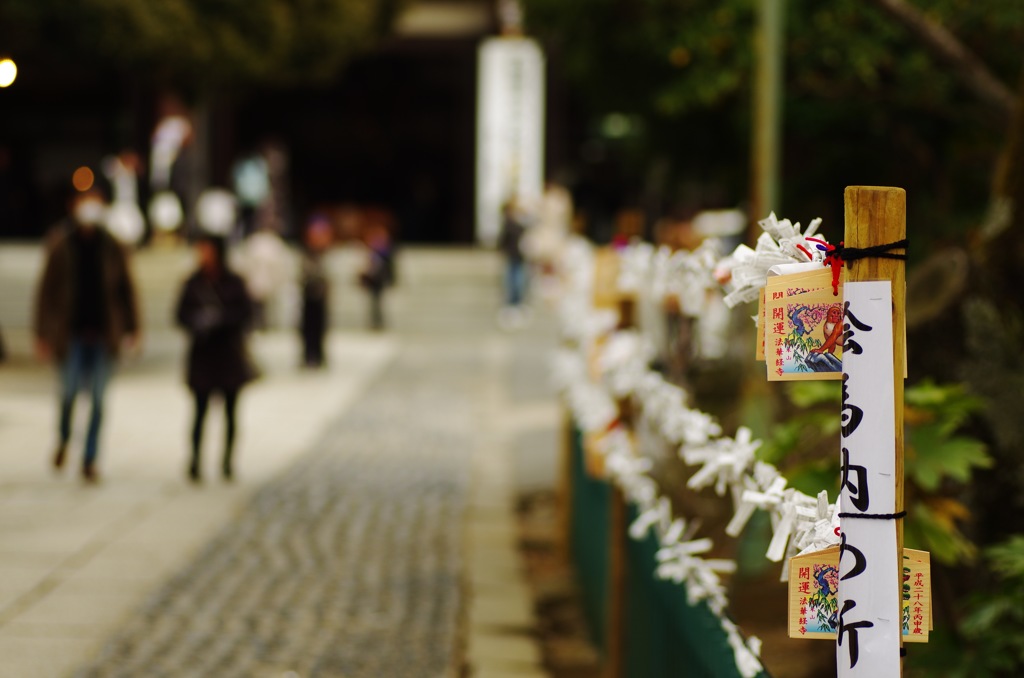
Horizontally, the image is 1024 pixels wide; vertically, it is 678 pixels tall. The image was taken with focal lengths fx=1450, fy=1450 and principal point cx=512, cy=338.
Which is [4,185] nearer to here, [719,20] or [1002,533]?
[719,20]

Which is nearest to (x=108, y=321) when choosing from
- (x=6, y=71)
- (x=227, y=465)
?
(x=227, y=465)

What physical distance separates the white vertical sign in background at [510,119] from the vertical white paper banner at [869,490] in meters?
25.3

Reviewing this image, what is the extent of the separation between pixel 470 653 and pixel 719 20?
4.96 metres

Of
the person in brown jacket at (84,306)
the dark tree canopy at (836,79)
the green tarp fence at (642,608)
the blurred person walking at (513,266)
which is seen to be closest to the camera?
the green tarp fence at (642,608)

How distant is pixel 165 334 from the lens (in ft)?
64.6

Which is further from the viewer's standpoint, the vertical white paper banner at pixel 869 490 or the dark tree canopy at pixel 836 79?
the dark tree canopy at pixel 836 79

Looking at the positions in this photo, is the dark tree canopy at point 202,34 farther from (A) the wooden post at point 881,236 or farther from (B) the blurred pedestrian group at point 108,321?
(A) the wooden post at point 881,236

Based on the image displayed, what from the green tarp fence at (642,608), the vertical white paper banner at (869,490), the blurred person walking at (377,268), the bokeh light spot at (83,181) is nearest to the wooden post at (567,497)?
the green tarp fence at (642,608)

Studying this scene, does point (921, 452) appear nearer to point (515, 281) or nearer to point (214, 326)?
point (214, 326)

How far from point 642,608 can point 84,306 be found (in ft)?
17.5

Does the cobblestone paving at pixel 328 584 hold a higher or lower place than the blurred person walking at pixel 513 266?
lower

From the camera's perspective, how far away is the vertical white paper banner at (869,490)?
2.48 m

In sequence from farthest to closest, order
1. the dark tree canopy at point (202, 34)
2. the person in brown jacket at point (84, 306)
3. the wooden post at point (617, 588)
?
Answer: the dark tree canopy at point (202, 34) → the person in brown jacket at point (84, 306) → the wooden post at point (617, 588)

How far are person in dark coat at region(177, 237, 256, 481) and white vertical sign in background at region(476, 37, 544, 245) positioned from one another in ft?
60.5
